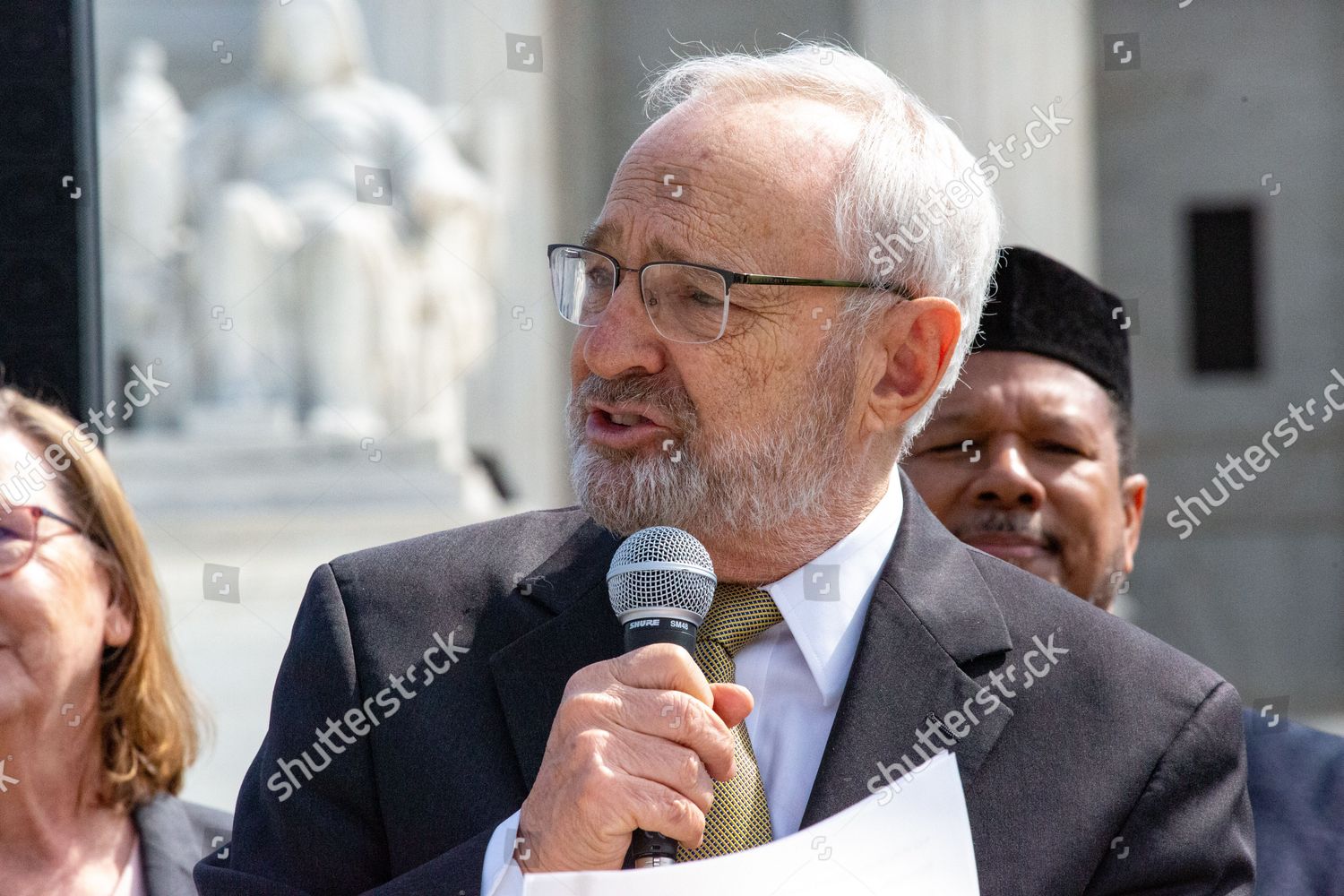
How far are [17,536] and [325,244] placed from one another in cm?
585

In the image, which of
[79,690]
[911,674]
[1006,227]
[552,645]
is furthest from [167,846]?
[1006,227]

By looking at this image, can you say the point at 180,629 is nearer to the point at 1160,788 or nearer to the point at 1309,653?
the point at 1160,788

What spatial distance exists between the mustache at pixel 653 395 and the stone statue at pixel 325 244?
6186 mm

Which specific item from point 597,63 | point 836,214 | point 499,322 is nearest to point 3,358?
point 836,214

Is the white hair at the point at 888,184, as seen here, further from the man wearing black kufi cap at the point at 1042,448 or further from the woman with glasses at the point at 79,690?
the woman with glasses at the point at 79,690

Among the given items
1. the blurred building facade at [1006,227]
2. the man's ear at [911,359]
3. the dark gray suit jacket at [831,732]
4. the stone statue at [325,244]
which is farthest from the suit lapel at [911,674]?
the stone statue at [325,244]

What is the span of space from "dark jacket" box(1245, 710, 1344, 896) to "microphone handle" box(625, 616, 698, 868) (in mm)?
1282

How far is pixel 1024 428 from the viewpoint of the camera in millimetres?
3316

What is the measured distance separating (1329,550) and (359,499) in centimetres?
850

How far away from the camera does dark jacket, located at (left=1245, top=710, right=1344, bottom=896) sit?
2.75 meters

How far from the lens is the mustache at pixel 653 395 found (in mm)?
2299

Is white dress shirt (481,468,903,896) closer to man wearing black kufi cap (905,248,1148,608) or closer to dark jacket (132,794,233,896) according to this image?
man wearing black kufi cap (905,248,1148,608)

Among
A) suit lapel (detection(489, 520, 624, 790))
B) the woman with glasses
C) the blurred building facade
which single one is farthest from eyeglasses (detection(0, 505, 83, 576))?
the blurred building facade

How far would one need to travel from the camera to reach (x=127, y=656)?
3.23 m
